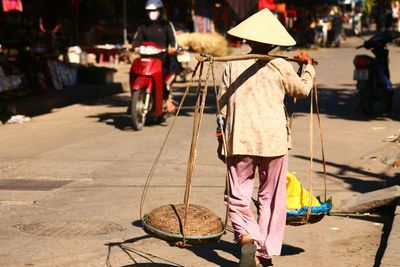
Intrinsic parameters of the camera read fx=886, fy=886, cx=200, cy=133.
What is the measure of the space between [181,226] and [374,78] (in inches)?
440

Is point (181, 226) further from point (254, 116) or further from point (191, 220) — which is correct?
point (254, 116)

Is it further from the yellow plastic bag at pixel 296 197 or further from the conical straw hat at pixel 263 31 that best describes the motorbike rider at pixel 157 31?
the conical straw hat at pixel 263 31

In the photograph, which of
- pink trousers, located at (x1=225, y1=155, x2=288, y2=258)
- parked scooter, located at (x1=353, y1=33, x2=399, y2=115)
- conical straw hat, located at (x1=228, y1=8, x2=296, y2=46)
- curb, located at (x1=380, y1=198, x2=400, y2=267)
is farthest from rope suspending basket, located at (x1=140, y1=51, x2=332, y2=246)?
parked scooter, located at (x1=353, y1=33, x2=399, y2=115)

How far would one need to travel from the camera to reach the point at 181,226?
18.2 ft

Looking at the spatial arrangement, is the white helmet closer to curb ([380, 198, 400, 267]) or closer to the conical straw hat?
curb ([380, 198, 400, 267])

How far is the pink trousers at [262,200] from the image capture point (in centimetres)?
605

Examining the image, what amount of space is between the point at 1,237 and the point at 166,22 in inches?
297

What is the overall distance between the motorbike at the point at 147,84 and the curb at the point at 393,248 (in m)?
6.61

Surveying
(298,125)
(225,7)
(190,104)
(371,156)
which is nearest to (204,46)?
(225,7)

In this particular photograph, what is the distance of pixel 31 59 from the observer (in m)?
17.8

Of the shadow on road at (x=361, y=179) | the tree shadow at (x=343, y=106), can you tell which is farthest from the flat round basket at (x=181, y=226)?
the tree shadow at (x=343, y=106)

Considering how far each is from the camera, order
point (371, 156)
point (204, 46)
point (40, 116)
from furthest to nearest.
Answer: point (204, 46) → point (40, 116) → point (371, 156)

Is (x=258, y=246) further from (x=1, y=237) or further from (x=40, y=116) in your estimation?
(x=40, y=116)

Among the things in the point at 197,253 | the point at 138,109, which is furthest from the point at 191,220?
the point at 138,109
